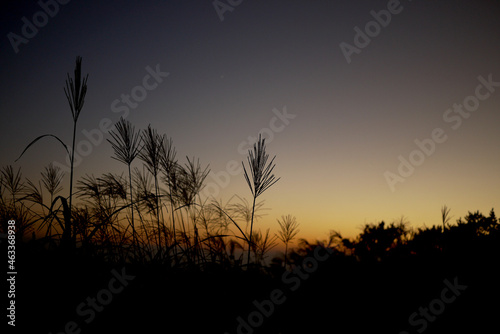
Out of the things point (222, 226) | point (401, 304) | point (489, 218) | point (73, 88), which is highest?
Result: point (73, 88)

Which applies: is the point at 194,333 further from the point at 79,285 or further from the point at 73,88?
the point at 73,88

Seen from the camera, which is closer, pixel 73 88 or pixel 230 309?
pixel 230 309

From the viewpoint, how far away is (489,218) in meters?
14.1

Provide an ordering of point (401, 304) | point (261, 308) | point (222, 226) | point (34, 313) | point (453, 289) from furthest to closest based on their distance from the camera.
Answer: point (222, 226)
point (453, 289)
point (401, 304)
point (261, 308)
point (34, 313)

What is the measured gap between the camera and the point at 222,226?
4035 mm

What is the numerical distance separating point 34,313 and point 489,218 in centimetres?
1992

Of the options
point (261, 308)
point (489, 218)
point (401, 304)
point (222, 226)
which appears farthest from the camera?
point (489, 218)

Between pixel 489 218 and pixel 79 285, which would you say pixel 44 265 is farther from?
pixel 489 218

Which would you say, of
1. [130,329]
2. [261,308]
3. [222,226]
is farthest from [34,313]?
[222,226]

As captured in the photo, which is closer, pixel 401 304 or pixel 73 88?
pixel 73 88

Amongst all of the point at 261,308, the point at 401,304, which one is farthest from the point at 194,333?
the point at 401,304

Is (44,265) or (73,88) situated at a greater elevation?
(73,88)

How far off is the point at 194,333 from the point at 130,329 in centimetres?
37

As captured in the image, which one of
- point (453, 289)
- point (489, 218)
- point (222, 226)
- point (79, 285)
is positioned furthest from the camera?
point (489, 218)
